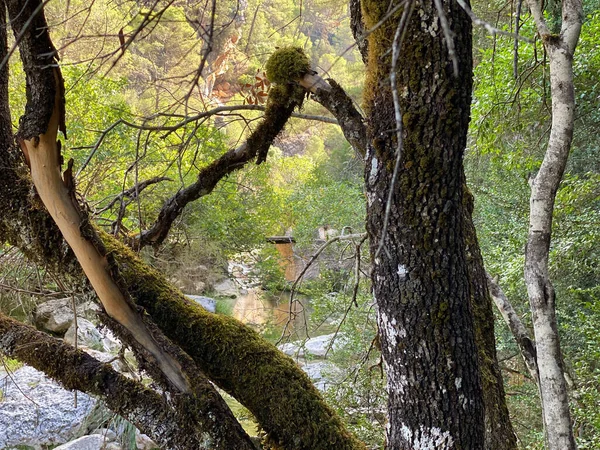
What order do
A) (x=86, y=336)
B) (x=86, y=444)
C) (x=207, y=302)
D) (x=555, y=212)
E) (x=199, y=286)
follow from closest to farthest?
(x=555, y=212) < (x=86, y=444) < (x=86, y=336) < (x=207, y=302) < (x=199, y=286)

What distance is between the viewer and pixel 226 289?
40.6ft

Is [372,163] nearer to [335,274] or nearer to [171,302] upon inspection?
[171,302]

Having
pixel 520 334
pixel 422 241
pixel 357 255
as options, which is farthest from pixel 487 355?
pixel 422 241

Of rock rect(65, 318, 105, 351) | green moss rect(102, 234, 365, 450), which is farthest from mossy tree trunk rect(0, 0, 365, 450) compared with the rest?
rock rect(65, 318, 105, 351)

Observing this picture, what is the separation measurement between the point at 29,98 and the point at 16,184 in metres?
0.45

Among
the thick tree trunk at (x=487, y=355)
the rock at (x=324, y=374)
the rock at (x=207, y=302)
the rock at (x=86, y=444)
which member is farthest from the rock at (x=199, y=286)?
the thick tree trunk at (x=487, y=355)

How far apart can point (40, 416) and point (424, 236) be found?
508 centimetres

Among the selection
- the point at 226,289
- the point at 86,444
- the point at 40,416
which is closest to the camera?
the point at 86,444

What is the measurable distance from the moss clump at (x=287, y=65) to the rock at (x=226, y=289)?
10383 mm

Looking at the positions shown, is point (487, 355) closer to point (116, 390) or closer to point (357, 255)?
point (357, 255)

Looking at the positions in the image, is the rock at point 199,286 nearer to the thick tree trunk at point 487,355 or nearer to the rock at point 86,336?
the rock at point 86,336

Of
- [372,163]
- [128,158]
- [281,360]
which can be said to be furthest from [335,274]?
[372,163]

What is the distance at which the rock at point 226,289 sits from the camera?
12.2 metres

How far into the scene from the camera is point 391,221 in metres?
1.58
